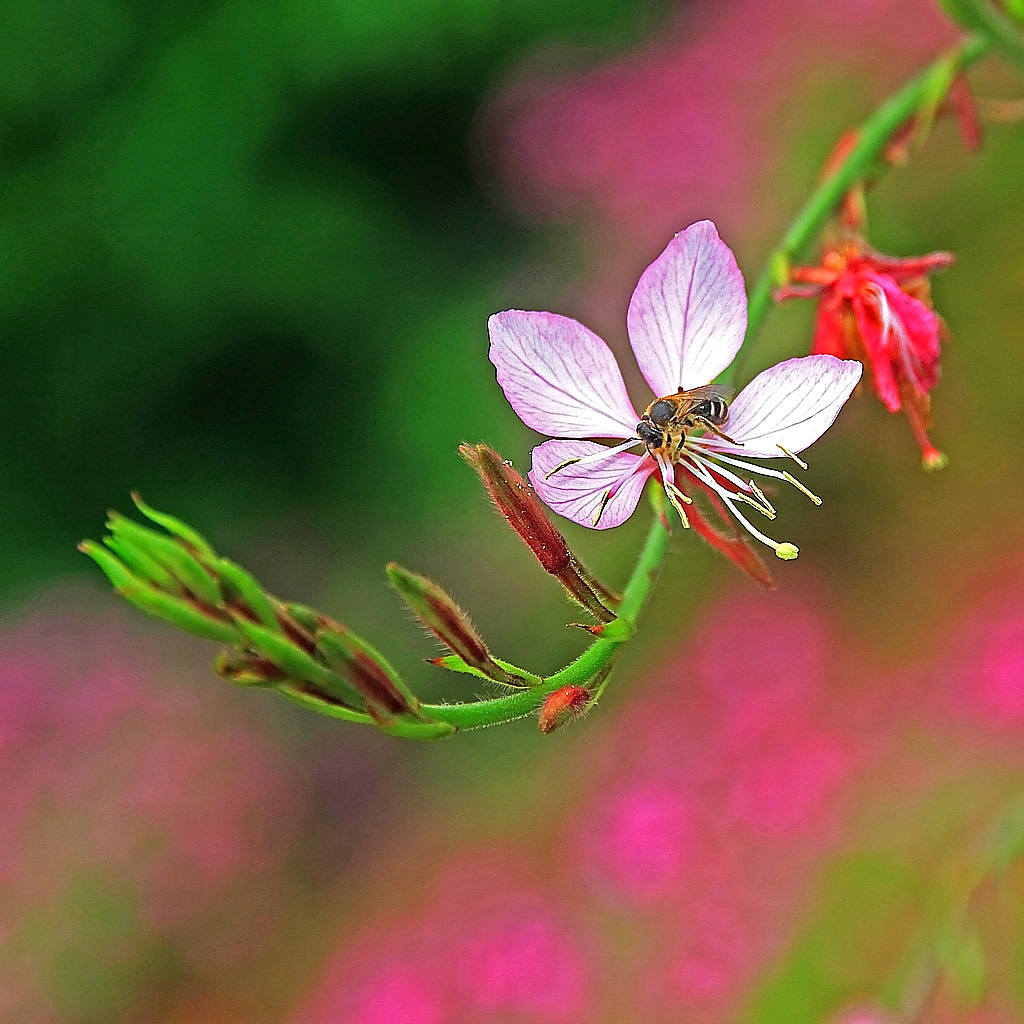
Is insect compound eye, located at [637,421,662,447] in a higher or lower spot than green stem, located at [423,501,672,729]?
higher

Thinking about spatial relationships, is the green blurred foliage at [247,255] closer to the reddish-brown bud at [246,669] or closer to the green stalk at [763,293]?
the green stalk at [763,293]

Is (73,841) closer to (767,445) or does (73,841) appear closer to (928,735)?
(928,735)

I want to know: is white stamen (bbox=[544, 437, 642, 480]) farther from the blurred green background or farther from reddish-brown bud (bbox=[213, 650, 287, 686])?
the blurred green background

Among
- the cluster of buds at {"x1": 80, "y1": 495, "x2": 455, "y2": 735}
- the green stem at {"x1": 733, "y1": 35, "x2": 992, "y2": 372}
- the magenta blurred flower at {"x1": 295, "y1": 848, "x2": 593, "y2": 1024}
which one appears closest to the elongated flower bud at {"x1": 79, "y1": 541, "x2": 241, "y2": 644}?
the cluster of buds at {"x1": 80, "y1": 495, "x2": 455, "y2": 735}

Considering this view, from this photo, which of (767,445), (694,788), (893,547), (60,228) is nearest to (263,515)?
(60,228)

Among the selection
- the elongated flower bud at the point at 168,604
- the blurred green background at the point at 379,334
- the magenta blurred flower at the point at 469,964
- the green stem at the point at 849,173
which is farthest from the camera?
the blurred green background at the point at 379,334

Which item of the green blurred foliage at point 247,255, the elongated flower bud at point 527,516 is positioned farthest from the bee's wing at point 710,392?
the green blurred foliage at point 247,255

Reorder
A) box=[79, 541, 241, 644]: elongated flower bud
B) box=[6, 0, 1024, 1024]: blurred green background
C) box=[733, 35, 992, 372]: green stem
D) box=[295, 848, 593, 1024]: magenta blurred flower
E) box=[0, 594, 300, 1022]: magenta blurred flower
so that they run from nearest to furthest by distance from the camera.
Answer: box=[79, 541, 241, 644]: elongated flower bud → box=[733, 35, 992, 372]: green stem → box=[295, 848, 593, 1024]: magenta blurred flower → box=[0, 594, 300, 1022]: magenta blurred flower → box=[6, 0, 1024, 1024]: blurred green background
